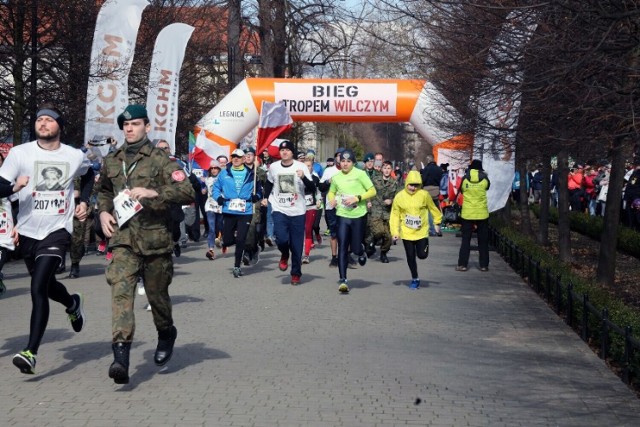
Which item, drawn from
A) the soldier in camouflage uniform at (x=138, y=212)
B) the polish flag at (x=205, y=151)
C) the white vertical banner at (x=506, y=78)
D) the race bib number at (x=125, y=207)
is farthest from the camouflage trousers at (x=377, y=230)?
the race bib number at (x=125, y=207)

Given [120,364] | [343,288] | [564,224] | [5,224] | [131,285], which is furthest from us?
[564,224]

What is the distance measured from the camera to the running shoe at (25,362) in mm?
7539

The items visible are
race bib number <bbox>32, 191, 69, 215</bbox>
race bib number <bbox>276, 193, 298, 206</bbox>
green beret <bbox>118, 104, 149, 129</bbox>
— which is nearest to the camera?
green beret <bbox>118, 104, 149, 129</bbox>

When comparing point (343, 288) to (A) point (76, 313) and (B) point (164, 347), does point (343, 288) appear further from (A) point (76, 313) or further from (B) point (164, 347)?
(B) point (164, 347)

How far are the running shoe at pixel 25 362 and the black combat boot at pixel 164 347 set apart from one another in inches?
34.0

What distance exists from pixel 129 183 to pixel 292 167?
7073mm

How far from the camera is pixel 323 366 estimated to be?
841 cm

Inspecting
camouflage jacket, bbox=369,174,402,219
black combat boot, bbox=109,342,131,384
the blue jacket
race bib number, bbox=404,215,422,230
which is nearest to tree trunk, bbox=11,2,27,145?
the blue jacket

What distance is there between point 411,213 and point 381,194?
4763mm

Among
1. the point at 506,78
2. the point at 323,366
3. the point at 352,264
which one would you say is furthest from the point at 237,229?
the point at 323,366

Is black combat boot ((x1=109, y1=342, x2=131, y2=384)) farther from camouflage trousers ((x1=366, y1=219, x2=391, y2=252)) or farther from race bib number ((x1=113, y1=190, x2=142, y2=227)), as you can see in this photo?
camouflage trousers ((x1=366, y1=219, x2=391, y2=252))

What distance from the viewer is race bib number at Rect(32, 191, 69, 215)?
26.7 ft

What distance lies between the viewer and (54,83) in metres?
21.8

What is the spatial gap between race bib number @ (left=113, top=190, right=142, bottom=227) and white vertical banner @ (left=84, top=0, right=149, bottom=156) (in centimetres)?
1062
